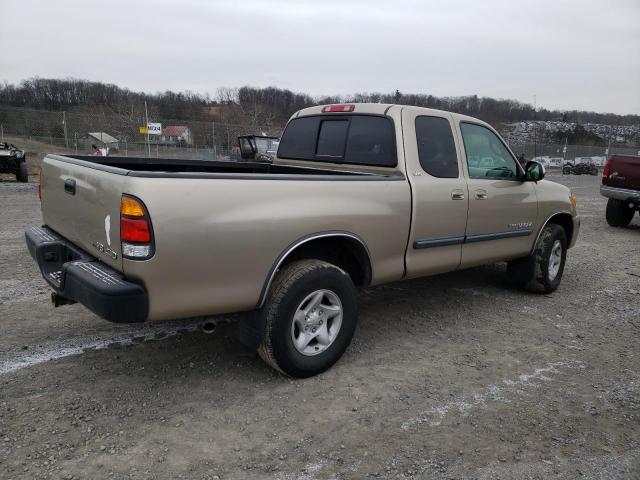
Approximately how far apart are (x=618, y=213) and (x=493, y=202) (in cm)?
799

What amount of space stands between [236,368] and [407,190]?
1820mm

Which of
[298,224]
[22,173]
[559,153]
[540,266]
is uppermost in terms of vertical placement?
[559,153]

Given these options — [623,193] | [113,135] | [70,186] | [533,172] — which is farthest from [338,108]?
[113,135]

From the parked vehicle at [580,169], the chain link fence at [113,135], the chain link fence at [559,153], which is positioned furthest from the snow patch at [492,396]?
the chain link fence at [559,153]

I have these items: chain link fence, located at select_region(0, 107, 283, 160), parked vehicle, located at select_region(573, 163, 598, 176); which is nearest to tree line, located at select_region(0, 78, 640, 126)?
chain link fence, located at select_region(0, 107, 283, 160)

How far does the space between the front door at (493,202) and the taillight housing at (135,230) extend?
110 inches

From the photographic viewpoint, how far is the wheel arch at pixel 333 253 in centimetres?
305

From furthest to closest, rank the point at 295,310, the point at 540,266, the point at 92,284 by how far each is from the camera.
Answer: the point at 540,266, the point at 295,310, the point at 92,284

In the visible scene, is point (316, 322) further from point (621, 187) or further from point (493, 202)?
point (621, 187)

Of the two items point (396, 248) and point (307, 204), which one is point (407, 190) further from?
point (307, 204)

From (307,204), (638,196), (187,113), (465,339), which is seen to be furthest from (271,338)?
(187,113)

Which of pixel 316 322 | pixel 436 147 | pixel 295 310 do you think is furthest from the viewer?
pixel 436 147

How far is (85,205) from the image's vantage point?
3033 millimetres

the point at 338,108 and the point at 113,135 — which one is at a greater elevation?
the point at 113,135
